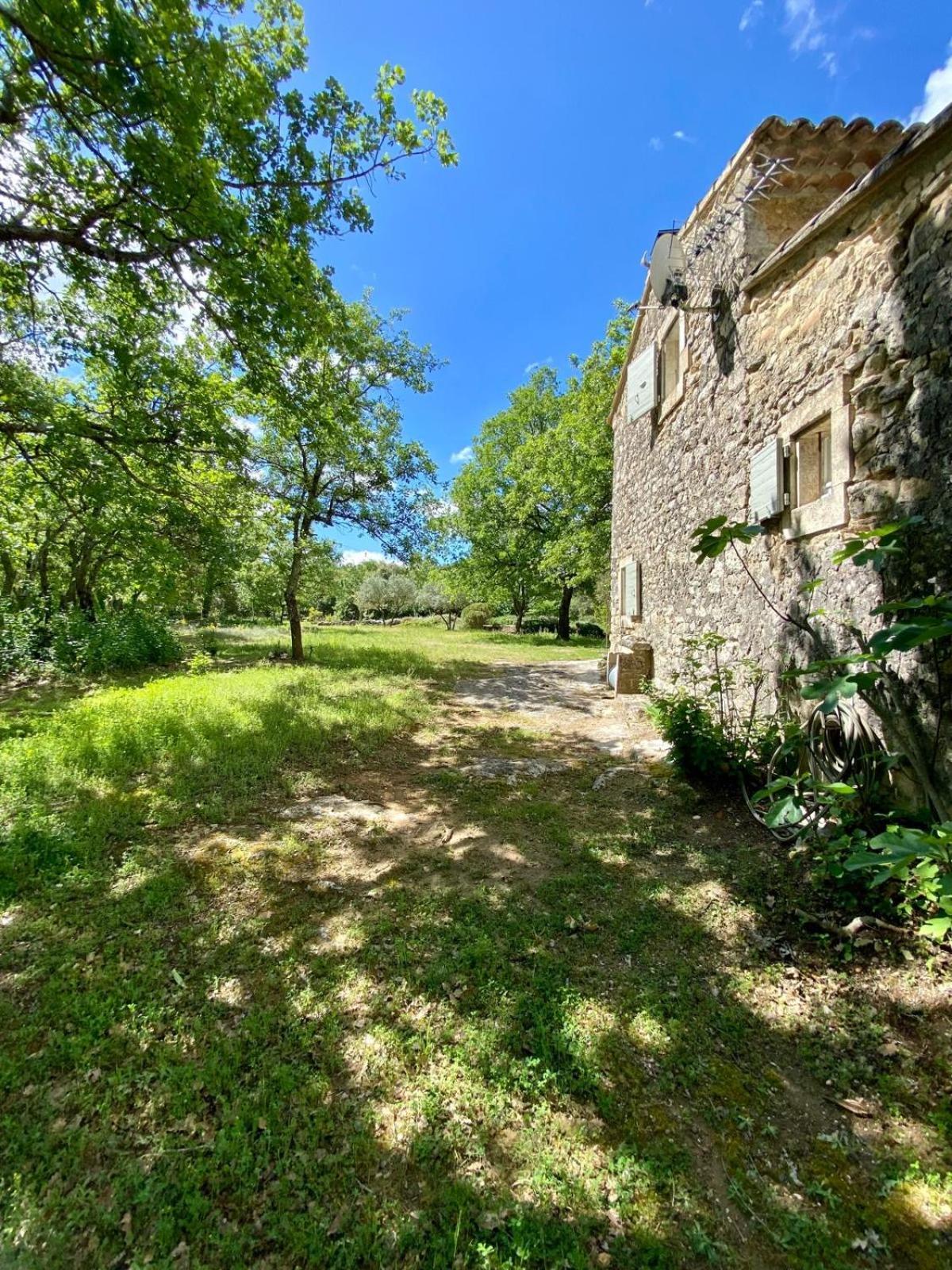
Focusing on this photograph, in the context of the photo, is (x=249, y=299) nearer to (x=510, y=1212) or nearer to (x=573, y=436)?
(x=510, y=1212)

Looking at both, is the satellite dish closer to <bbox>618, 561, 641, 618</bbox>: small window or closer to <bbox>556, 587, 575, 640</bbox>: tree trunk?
<bbox>618, 561, 641, 618</bbox>: small window

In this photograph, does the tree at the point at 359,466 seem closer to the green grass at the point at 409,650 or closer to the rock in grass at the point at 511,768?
the green grass at the point at 409,650

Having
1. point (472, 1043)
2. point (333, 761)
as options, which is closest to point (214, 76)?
point (333, 761)

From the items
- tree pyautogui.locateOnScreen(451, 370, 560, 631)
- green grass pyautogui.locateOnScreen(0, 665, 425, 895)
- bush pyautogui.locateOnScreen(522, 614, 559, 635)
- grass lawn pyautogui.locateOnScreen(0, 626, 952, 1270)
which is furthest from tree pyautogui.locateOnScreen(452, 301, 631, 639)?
grass lawn pyautogui.locateOnScreen(0, 626, 952, 1270)

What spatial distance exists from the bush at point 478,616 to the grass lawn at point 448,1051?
25.4 m

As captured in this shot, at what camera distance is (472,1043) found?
6.12 ft

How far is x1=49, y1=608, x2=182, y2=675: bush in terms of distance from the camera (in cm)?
988

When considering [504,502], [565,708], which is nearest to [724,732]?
[565,708]

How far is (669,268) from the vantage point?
18.7 feet

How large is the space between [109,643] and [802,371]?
12.7 meters

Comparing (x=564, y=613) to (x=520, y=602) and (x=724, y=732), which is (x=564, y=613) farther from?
(x=724, y=732)

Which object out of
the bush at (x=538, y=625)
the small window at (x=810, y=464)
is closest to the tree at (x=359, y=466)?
the small window at (x=810, y=464)

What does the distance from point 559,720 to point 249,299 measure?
19.0 feet

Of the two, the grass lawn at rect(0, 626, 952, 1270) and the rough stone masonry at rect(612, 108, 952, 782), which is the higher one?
the rough stone masonry at rect(612, 108, 952, 782)
